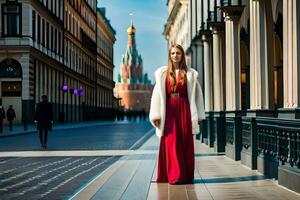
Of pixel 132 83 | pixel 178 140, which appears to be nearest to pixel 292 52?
pixel 178 140

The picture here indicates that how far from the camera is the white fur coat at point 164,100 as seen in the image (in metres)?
9.71

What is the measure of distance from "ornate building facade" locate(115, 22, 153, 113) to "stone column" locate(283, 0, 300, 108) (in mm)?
176227

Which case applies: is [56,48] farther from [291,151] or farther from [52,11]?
[291,151]

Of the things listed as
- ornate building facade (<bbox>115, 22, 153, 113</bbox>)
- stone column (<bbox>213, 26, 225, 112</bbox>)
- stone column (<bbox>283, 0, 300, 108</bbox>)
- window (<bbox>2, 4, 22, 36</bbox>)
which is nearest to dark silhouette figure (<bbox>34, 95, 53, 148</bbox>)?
stone column (<bbox>213, 26, 225, 112</bbox>)

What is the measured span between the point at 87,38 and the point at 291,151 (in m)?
76.3

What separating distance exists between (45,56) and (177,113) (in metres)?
43.8

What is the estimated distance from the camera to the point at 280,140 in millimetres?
9836

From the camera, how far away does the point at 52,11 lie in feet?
189

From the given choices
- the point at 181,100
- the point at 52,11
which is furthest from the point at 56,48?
the point at 181,100

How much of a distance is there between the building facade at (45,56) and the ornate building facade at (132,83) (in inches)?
4116

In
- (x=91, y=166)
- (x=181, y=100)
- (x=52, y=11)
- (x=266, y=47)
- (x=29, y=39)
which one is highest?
(x=52, y=11)

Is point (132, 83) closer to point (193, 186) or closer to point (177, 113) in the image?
point (177, 113)

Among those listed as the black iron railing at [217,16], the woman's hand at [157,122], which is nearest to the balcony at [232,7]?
the black iron railing at [217,16]

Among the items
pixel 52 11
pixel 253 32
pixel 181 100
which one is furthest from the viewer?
pixel 52 11
